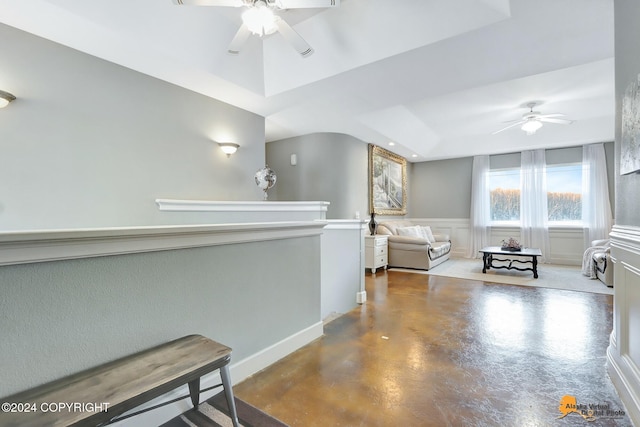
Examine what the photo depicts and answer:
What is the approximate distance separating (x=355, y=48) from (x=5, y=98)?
2.84m

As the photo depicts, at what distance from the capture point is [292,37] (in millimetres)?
2209

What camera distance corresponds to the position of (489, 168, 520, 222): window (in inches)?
275

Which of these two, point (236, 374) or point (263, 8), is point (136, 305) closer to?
point (236, 374)

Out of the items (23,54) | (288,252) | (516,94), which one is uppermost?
(516,94)

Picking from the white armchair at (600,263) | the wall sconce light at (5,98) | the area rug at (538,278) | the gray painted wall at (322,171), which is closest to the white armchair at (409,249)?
the area rug at (538,278)

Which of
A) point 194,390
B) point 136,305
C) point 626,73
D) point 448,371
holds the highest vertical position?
point 626,73

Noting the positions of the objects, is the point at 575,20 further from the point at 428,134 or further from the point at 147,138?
the point at 428,134

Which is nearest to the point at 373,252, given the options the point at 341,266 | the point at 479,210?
the point at 341,266

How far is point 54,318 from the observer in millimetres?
1106

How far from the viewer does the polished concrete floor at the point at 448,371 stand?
1546mm

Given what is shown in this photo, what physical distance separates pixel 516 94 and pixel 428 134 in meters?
2.29

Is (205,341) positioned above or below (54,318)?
below

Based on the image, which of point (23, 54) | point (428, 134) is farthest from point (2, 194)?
point (428, 134)

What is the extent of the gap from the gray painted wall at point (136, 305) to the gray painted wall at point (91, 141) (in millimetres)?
1507
